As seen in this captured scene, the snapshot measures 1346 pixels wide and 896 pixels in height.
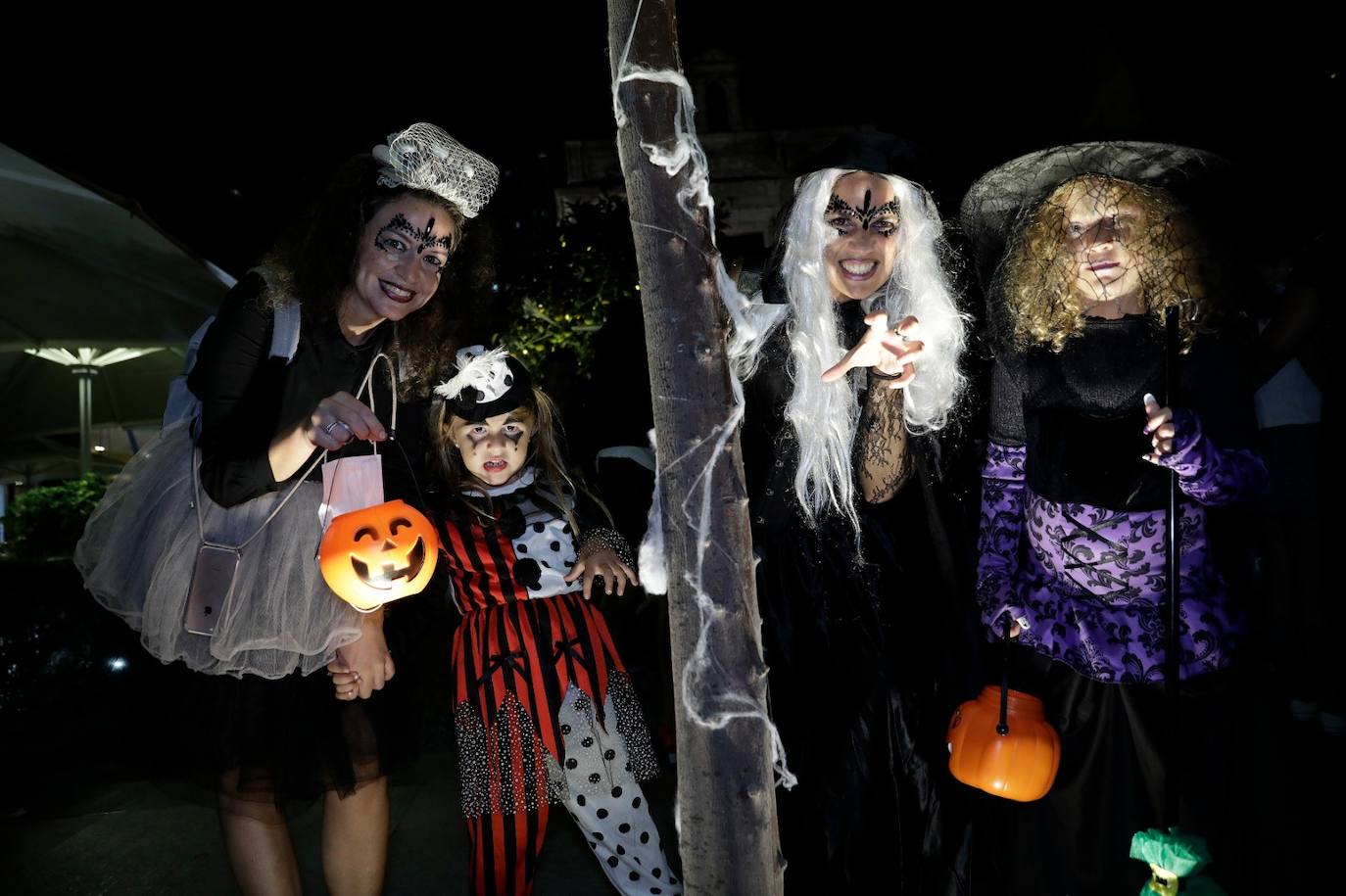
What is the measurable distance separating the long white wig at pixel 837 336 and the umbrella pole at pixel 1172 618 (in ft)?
1.97

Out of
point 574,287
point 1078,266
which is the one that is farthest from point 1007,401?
point 574,287

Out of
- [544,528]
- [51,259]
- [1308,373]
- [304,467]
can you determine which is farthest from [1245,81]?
[51,259]

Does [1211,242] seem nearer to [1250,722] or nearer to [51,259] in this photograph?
[1250,722]

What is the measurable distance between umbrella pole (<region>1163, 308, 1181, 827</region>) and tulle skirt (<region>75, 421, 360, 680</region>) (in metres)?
2.17

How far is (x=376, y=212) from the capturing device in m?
2.54

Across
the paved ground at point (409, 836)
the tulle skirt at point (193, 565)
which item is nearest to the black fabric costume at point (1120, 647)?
the paved ground at point (409, 836)

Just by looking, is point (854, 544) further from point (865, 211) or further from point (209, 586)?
point (209, 586)

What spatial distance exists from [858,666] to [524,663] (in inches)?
41.2

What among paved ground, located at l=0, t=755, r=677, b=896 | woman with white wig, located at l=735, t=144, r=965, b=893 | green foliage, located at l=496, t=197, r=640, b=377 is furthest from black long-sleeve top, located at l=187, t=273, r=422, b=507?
green foliage, located at l=496, t=197, r=640, b=377

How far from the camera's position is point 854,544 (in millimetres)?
2545

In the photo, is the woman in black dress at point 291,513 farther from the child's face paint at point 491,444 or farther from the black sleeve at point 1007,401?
the black sleeve at point 1007,401

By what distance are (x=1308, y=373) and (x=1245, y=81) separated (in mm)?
2811

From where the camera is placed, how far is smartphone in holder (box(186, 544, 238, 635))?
2270 millimetres

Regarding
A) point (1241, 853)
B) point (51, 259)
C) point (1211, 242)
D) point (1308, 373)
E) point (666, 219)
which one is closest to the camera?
point (666, 219)
